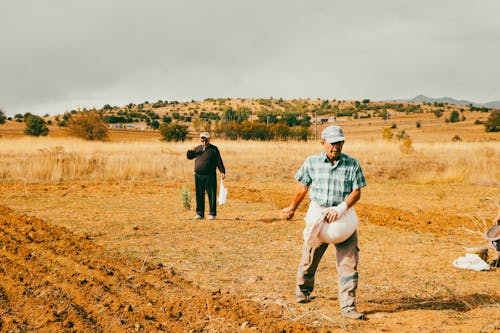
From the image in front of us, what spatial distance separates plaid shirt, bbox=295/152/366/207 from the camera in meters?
5.10

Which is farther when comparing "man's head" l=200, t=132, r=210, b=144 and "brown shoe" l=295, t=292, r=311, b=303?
"man's head" l=200, t=132, r=210, b=144

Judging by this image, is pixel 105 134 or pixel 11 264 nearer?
pixel 11 264

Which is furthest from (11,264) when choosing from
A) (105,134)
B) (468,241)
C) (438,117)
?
(438,117)

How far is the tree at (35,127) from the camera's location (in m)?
56.2

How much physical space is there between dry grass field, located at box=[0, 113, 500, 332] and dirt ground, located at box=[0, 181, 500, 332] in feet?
0.08

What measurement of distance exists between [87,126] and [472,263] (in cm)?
4450

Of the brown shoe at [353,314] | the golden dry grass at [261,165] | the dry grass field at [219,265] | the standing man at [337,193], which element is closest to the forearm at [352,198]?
the standing man at [337,193]

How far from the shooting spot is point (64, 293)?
5.90 metres

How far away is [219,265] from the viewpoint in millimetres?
7773

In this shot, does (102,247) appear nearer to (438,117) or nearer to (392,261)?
(392,261)

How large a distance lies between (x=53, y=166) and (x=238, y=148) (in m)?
15.8

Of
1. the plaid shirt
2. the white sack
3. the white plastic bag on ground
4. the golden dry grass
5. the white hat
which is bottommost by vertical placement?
the golden dry grass

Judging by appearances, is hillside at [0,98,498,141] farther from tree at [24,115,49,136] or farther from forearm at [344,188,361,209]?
forearm at [344,188,361,209]

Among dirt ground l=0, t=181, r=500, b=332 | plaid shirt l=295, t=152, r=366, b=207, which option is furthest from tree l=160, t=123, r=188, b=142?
plaid shirt l=295, t=152, r=366, b=207
